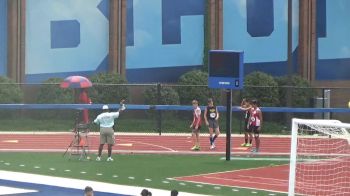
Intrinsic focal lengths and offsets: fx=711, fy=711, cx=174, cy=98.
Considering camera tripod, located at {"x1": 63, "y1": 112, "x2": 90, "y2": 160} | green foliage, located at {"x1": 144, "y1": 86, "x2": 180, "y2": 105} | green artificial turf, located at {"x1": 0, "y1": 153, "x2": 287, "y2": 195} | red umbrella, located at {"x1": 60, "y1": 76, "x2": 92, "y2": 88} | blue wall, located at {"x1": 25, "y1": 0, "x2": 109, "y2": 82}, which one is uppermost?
blue wall, located at {"x1": 25, "y1": 0, "x2": 109, "y2": 82}

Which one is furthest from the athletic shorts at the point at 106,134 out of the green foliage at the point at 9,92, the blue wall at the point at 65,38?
the blue wall at the point at 65,38

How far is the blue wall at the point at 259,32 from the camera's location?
39031 millimetres

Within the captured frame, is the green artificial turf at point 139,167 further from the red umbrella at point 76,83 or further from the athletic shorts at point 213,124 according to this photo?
the red umbrella at point 76,83

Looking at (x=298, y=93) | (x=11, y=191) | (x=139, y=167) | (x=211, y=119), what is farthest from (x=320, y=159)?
(x=298, y=93)

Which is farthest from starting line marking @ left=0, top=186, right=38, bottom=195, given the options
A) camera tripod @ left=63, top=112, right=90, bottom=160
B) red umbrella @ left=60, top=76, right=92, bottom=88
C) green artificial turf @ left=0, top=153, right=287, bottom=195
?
red umbrella @ left=60, top=76, right=92, bottom=88

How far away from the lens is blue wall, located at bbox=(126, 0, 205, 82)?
124ft

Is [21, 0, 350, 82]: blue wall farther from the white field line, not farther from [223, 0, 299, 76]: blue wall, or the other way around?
the white field line

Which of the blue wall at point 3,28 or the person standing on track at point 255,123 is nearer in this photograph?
the person standing on track at point 255,123

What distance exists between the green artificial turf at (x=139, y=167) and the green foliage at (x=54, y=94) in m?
11.9

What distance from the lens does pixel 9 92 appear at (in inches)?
1284

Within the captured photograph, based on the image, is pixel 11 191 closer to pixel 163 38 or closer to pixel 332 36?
pixel 163 38

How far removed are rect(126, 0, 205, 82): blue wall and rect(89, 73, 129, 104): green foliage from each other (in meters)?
2.76

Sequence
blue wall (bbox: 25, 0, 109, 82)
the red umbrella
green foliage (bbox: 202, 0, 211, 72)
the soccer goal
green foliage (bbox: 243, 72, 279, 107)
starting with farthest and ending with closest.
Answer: green foliage (bbox: 202, 0, 211, 72), blue wall (bbox: 25, 0, 109, 82), green foliage (bbox: 243, 72, 279, 107), the red umbrella, the soccer goal

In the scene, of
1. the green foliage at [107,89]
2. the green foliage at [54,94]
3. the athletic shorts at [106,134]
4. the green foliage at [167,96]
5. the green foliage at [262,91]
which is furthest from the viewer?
the green foliage at [262,91]
